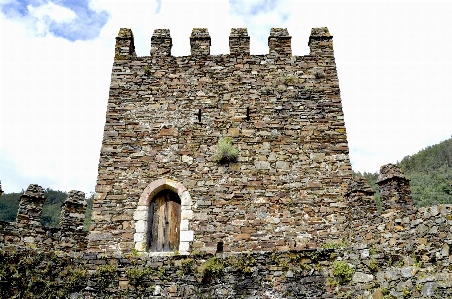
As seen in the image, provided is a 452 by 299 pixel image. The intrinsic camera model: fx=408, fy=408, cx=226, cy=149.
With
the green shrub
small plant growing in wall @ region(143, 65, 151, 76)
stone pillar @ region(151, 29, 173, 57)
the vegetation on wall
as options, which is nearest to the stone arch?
the vegetation on wall

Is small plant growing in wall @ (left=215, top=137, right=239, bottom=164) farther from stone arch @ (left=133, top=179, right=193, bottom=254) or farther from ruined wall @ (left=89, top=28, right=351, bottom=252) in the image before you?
stone arch @ (left=133, top=179, right=193, bottom=254)

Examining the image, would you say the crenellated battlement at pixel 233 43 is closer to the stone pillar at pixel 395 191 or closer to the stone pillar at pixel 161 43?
the stone pillar at pixel 161 43

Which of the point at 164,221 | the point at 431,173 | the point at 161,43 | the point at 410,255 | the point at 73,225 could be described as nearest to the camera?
the point at 410,255

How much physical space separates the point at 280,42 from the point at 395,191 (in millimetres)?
5628

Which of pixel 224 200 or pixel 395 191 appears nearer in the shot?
pixel 395 191

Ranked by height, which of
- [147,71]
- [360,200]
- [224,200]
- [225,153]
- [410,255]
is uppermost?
[147,71]

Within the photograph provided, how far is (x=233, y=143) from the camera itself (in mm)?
10836

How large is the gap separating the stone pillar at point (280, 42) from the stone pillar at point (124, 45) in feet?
13.5

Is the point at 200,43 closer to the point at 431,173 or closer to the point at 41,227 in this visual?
the point at 41,227

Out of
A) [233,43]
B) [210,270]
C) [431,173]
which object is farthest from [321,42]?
[431,173]

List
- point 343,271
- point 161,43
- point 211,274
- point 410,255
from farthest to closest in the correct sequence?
point 161,43, point 211,274, point 343,271, point 410,255

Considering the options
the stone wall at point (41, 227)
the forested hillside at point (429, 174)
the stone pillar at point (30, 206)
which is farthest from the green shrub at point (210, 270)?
the forested hillside at point (429, 174)

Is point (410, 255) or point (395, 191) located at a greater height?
point (395, 191)

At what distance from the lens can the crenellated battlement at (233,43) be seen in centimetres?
1203
